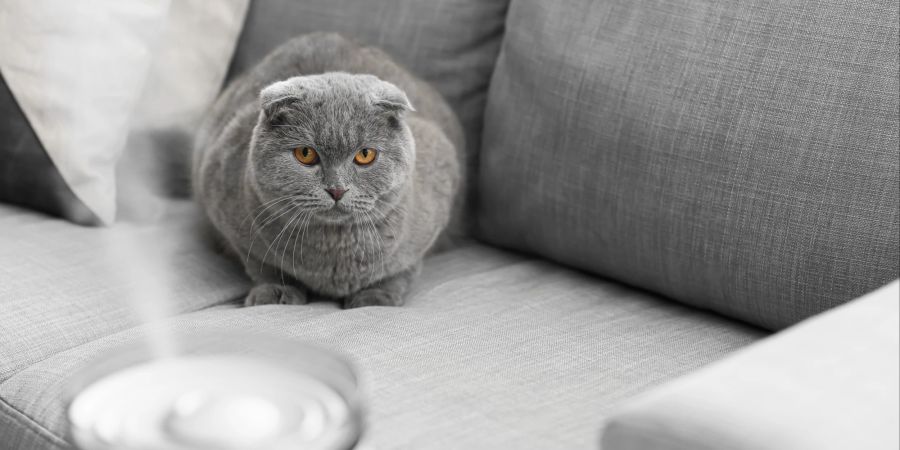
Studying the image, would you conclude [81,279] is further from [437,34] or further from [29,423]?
[437,34]

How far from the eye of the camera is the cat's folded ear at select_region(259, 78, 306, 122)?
4.97 ft

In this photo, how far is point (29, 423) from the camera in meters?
1.26

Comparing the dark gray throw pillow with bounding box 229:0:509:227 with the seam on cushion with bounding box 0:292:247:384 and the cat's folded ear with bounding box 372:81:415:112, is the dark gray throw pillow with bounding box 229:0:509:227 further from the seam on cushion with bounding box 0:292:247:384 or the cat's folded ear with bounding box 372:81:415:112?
the seam on cushion with bounding box 0:292:247:384

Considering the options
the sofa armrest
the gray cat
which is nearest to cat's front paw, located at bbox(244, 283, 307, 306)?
the gray cat

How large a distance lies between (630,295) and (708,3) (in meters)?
0.48

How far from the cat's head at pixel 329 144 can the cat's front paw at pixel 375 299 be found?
5.6 inches

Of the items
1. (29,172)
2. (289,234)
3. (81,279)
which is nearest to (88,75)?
(29,172)

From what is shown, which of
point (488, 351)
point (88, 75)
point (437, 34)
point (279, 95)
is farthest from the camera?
point (437, 34)

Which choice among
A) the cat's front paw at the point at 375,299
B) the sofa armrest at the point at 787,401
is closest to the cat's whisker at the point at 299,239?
the cat's front paw at the point at 375,299

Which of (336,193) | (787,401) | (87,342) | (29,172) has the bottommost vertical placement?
(87,342)

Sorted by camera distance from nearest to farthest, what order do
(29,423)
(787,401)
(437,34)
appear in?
1. (787,401)
2. (29,423)
3. (437,34)

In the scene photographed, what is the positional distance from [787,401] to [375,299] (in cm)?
92

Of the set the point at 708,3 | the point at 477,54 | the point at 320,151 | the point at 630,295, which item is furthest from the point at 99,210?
the point at 708,3

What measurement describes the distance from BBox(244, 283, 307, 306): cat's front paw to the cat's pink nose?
0.21 m
